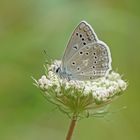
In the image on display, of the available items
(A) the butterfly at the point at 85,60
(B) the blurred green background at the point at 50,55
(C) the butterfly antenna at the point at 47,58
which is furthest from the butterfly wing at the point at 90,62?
(B) the blurred green background at the point at 50,55

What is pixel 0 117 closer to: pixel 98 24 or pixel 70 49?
pixel 70 49

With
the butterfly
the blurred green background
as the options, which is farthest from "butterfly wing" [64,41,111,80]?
the blurred green background

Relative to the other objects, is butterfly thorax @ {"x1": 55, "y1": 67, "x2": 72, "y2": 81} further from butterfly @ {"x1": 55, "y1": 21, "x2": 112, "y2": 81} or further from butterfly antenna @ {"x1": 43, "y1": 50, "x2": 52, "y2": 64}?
butterfly antenna @ {"x1": 43, "y1": 50, "x2": 52, "y2": 64}

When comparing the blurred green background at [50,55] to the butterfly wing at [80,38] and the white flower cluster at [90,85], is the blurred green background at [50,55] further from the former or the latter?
the butterfly wing at [80,38]

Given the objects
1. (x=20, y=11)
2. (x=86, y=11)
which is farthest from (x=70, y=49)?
(x=20, y=11)

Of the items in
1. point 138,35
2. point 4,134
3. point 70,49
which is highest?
point 138,35

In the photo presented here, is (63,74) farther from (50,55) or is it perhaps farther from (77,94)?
(50,55)

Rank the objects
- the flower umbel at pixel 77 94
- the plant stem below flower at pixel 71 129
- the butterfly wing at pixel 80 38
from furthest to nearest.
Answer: the butterfly wing at pixel 80 38 → the flower umbel at pixel 77 94 → the plant stem below flower at pixel 71 129
